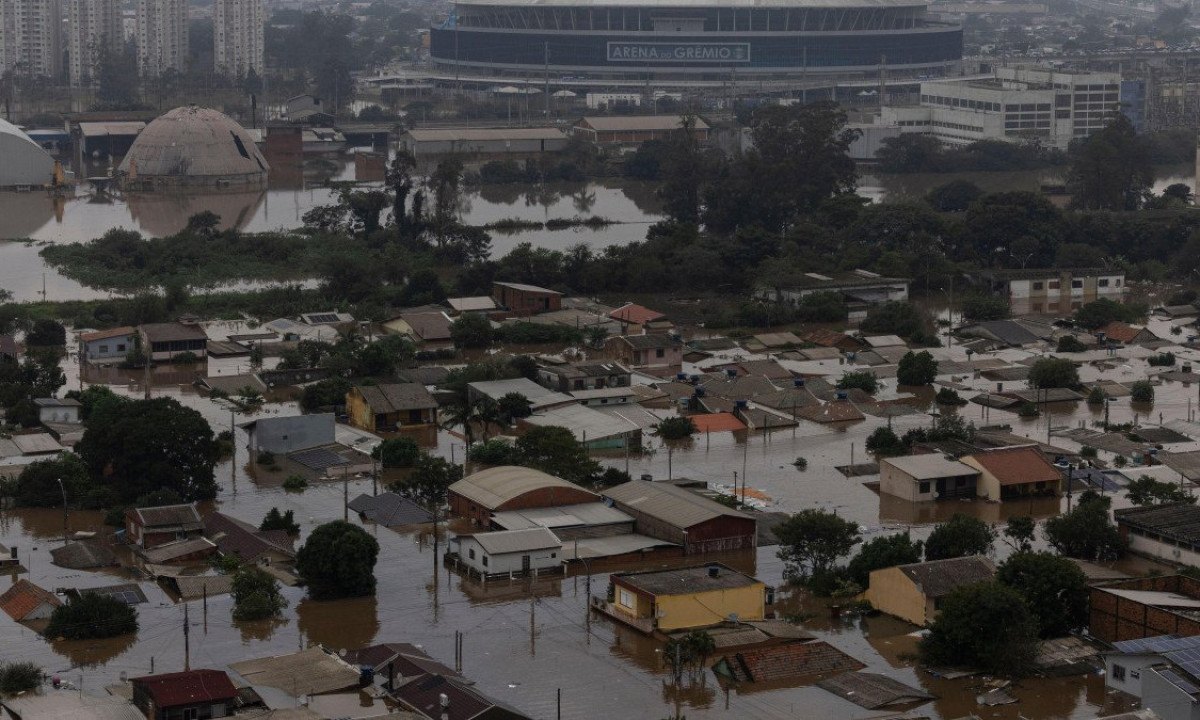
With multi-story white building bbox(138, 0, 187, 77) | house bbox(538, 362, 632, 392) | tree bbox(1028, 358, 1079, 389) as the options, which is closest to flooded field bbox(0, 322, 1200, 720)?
house bbox(538, 362, 632, 392)

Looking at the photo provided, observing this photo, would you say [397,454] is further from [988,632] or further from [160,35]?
[160,35]

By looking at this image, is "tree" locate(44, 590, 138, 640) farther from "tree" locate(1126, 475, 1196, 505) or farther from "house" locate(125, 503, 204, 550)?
"tree" locate(1126, 475, 1196, 505)

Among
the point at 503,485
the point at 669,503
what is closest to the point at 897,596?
the point at 669,503

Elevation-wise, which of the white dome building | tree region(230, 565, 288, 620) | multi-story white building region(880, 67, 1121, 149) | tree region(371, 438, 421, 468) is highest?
multi-story white building region(880, 67, 1121, 149)

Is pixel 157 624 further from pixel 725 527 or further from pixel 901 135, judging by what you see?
pixel 901 135

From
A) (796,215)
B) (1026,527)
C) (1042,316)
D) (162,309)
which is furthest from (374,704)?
(796,215)
